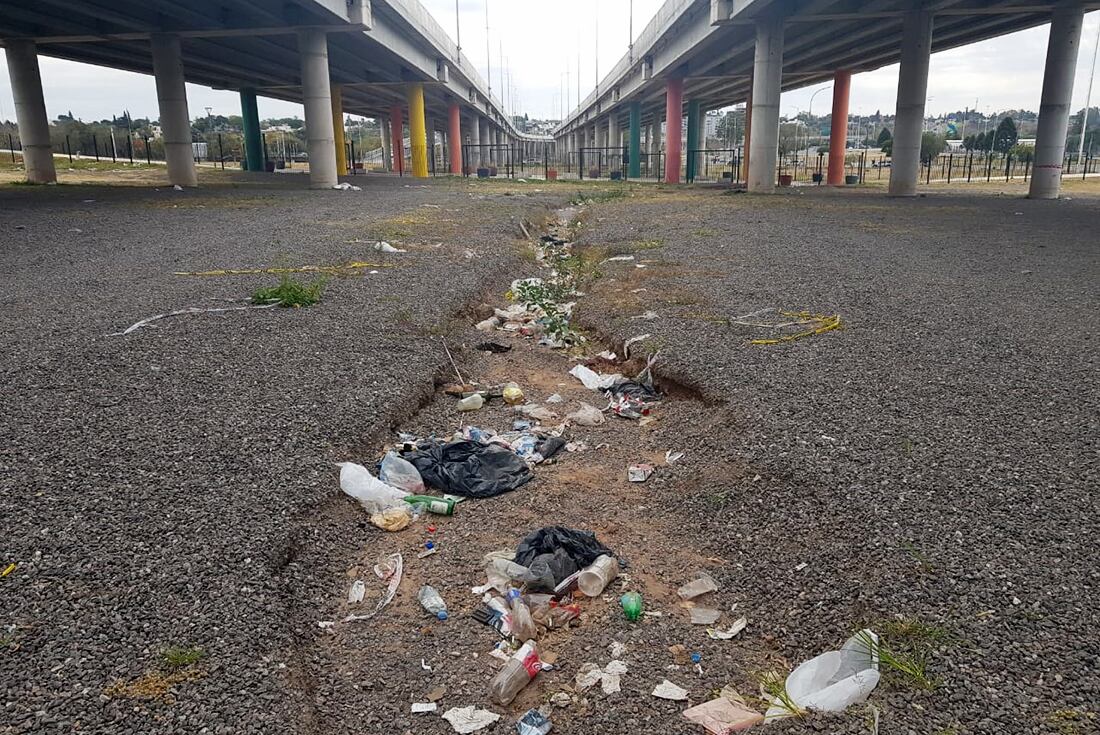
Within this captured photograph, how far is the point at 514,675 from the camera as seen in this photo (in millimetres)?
2961

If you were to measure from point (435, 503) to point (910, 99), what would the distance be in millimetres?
30650

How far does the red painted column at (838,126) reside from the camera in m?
46.5

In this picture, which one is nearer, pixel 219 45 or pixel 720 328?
pixel 720 328

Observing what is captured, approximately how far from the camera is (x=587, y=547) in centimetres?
388

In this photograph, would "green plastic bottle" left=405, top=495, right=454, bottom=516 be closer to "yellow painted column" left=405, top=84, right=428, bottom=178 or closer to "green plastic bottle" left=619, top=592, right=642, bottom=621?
"green plastic bottle" left=619, top=592, right=642, bottom=621

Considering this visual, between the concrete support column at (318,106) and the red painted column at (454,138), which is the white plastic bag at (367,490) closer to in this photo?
the concrete support column at (318,106)

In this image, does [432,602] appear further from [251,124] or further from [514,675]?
[251,124]

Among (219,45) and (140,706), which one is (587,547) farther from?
(219,45)

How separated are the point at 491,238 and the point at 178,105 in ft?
71.7

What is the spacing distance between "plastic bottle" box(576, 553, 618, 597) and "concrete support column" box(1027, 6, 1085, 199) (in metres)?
29.2

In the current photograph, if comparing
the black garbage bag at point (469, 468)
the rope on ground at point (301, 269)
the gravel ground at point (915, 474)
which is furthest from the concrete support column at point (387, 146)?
the black garbage bag at point (469, 468)

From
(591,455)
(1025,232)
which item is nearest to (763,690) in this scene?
(591,455)

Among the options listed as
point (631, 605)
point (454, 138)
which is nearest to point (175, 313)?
point (631, 605)

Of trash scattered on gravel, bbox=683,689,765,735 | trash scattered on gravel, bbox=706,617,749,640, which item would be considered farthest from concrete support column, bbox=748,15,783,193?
trash scattered on gravel, bbox=683,689,765,735
